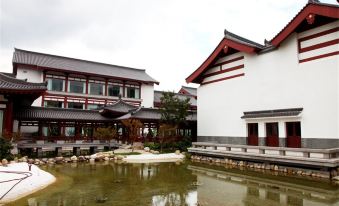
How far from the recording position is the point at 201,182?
11.4m

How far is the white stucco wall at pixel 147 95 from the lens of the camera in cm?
3941

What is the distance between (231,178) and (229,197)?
370cm

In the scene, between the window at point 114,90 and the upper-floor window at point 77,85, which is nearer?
the upper-floor window at point 77,85

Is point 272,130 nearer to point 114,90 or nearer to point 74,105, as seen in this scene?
point 114,90

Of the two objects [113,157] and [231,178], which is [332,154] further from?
[113,157]

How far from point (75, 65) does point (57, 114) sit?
12.9 meters

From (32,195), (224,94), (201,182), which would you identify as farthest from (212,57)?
(32,195)

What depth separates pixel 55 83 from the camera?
32.1 metres

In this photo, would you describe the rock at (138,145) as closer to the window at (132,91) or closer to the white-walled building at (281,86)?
the white-walled building at (281,86)

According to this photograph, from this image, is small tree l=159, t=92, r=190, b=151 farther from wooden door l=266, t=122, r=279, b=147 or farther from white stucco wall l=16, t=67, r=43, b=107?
white stucco wall l=16, t=67, r=43, b=107

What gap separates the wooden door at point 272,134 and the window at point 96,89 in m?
24.2

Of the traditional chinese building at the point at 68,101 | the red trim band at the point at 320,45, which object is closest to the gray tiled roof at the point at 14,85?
the traditional chinese building at the point at 68,101

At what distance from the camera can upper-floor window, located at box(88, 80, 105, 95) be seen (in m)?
35.0

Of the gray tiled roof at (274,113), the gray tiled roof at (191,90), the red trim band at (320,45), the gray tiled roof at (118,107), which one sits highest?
the gray tiled roof at (191,90)
